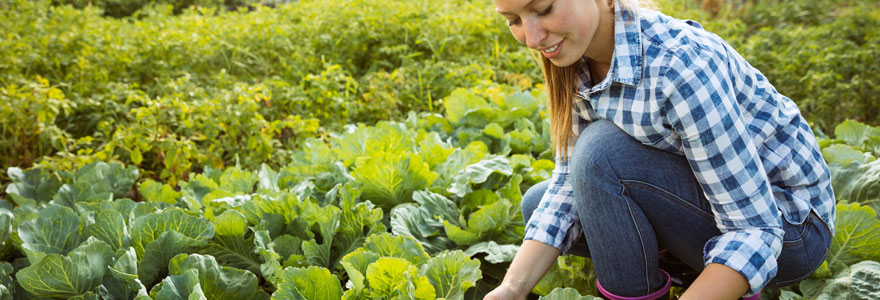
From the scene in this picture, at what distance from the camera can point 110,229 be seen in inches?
75.3

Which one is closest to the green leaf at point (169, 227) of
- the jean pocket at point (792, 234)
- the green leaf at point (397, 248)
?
the green leaf at point (397, 248)

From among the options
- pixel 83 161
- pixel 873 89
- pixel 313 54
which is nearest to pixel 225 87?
pixel 313 54

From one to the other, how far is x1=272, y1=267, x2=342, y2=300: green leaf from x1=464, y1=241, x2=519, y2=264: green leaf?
0.49 m

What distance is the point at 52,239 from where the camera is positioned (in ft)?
6.30

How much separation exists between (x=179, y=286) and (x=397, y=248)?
0.58 metres

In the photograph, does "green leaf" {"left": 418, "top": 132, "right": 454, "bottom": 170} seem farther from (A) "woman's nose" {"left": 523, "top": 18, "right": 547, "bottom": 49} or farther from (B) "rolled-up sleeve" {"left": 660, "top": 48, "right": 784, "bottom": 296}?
(B) "rolled-up sleeve" {"left": 660, "top": 48, "right": 784, "bottom": 296}

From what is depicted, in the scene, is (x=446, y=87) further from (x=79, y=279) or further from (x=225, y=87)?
(x=79, y=279)

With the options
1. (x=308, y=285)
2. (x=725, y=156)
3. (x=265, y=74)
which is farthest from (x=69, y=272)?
(x=265, y=74)

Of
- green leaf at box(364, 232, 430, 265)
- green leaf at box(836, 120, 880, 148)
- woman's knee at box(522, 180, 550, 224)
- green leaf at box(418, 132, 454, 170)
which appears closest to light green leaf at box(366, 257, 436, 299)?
green leaf at box(364, 232, 430, 265)

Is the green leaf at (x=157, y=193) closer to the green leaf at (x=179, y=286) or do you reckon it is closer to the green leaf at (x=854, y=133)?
the green leaf at (x=179, y=286)

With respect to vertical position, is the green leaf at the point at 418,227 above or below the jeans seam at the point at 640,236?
below

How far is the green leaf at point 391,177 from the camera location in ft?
7.36

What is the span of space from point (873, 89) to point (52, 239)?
3.95 m

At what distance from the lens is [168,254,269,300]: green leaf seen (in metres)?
1.71
